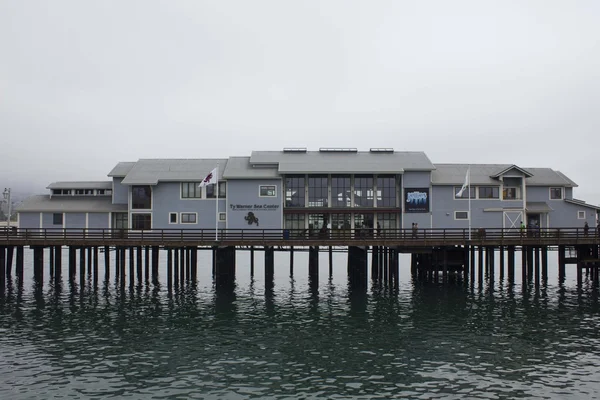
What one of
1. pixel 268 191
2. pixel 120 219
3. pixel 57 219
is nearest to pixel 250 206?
pixel 268 191

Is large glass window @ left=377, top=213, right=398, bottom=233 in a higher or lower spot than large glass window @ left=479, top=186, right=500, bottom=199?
lower

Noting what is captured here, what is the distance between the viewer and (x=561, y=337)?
28.4 metres

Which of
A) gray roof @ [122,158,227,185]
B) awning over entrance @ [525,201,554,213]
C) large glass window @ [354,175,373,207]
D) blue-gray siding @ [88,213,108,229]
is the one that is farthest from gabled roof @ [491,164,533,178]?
blue-gray siding @ [88,213,108,229]

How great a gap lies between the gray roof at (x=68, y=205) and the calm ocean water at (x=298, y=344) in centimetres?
1253

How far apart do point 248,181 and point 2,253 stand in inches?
860

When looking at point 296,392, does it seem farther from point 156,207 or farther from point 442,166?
point 442,166

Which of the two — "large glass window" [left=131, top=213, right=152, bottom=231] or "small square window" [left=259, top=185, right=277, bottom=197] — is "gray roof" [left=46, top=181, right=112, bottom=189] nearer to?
"large glass window" [left=131, top=213, right=152, bottom=231]

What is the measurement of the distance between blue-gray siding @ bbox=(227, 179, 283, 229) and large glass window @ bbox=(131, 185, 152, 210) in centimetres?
802

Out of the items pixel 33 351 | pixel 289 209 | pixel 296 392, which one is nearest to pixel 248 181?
pixel 289 209

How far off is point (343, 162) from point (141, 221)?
2068cm

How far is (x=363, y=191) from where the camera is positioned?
176 ft

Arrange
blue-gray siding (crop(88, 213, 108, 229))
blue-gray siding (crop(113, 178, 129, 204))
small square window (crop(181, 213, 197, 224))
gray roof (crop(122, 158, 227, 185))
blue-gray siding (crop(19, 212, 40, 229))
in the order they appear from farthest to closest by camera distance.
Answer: blue-gray siding (crop(113, 178, 129, 204)) < blue-gray siding (crop(88, 213, 108, 229)) < blue-gray siding (crop(19, 212, 40, 229)) < gray roof (crop(122, 158, 227, 185)) < small square window (crop(181, 213, 197, 224))

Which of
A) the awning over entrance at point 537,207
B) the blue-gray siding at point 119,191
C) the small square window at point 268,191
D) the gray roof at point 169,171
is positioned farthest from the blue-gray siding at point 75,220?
the awning over entrance at point 537,207

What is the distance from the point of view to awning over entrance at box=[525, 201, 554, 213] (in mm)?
54906
